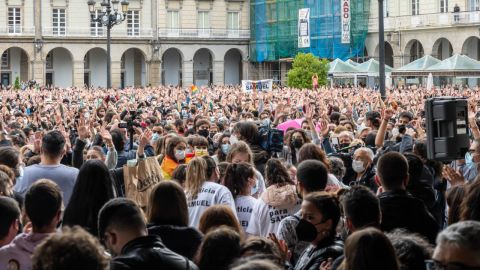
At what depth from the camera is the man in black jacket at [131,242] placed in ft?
17.9

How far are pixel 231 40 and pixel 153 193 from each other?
208 ft

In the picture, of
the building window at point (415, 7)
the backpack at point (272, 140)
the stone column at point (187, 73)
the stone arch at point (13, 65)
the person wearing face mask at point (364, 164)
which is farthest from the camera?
the stone column at point (187, 73)

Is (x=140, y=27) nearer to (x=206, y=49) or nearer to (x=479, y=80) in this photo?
(x=206, y=49)

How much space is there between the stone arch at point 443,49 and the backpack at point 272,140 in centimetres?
4482

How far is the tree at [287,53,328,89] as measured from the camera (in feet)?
163

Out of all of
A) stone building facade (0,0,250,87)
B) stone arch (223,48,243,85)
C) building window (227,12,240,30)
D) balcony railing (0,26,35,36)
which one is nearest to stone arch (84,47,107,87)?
stone building facade (0,0,250,87)

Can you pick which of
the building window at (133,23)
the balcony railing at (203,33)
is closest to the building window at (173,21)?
the balcony railing at (203,33)

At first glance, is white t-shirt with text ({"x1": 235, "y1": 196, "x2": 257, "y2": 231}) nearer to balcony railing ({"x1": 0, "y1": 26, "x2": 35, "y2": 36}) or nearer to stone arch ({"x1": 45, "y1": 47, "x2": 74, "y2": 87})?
balcony railing ({"x1": 0, "y1": 26, "x2": 35, "y2": 36})

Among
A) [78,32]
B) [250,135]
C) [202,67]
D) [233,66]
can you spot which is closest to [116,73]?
[78,32]

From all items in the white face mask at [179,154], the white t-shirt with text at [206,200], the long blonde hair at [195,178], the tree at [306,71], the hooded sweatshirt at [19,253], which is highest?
the tree at [306,71]

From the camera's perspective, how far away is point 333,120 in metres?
18.7

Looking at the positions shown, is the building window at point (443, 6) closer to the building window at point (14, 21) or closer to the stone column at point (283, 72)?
the stone column at point (283, 72)

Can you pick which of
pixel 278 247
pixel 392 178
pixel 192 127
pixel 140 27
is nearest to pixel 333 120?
pixel 192 127

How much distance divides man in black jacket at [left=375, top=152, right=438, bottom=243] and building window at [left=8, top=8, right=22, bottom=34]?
187 ft
